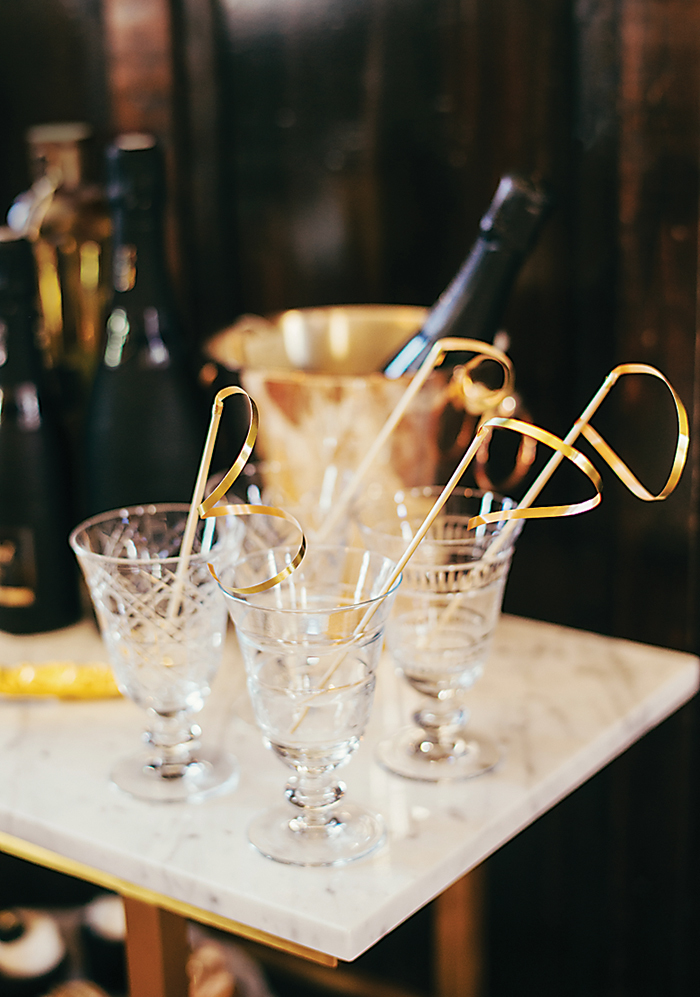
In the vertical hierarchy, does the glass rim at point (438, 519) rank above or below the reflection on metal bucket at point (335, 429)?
below

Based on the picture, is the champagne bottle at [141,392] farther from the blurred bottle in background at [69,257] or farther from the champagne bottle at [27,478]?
the blurred bottle in background at [69,257]

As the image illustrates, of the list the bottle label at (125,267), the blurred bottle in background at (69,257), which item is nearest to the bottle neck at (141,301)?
the bottle label at (125,267)

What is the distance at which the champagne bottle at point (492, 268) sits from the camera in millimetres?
790

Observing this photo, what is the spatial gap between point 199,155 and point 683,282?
0.56 m

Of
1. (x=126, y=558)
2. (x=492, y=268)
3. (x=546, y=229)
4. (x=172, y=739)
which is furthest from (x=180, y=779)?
(x=546, y=229)

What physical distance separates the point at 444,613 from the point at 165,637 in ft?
0.60

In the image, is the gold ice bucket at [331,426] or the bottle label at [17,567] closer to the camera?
the gold ice bucket at [331,426]

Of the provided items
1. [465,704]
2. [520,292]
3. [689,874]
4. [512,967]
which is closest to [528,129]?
[520,292]

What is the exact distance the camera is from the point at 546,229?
40.4 inches

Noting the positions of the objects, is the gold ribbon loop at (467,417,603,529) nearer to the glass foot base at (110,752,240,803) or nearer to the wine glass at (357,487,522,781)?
the wine glass at (357,487,522,781)

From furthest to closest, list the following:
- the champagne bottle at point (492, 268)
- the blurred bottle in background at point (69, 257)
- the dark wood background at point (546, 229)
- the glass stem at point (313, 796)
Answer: the blurred bottle in background at point (69, 257) → the dark wood background at point (546, 229) → the champagne bottle at point (492, 268) → the glass stem at point (313, 796)

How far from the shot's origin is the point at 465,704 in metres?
0.87

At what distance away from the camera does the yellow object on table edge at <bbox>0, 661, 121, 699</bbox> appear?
2.89 ft

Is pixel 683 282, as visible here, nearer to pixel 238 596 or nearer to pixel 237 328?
pixel 237 328
